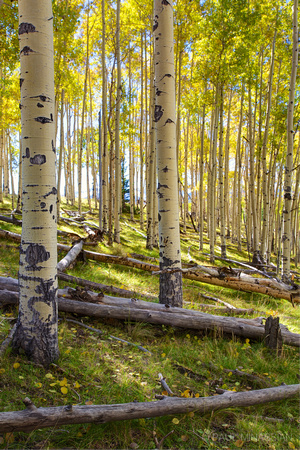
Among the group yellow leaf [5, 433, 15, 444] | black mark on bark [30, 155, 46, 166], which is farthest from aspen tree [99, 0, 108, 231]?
yellow leaf [5, 433, 15, 444]

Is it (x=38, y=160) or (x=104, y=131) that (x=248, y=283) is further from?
(x=104, y=131)

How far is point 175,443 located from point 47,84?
299cm

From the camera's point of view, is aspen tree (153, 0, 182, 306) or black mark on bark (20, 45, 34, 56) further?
aspen tree (153, 0, 182, 306)

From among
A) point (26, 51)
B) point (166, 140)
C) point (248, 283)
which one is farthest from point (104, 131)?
point (26, 51)

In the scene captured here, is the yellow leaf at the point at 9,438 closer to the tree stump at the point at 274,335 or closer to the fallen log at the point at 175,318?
the fallen log at the point at 175,318

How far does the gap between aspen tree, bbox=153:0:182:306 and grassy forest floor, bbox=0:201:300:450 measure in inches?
34.6

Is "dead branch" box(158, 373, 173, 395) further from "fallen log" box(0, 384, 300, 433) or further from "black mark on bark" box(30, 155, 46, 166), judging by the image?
"black mark on bark" box(30, 155, 46, 166)

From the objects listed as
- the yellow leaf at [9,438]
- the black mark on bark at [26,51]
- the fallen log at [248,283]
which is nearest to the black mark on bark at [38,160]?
the black mark on bark at [26,51]

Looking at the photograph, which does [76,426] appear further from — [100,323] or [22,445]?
[100,323]

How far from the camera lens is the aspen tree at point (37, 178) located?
7.56 feet

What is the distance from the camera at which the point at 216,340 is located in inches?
136

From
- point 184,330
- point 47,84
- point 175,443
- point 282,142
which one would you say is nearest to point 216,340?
point 184,330

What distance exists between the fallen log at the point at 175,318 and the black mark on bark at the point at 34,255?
1215 mm

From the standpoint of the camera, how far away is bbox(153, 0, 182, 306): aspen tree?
3781 mm
